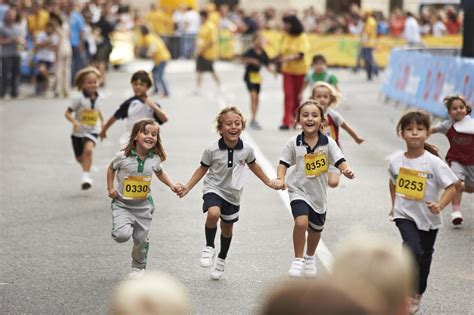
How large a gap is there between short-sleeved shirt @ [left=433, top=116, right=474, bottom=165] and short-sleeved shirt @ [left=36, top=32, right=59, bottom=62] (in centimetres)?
1639

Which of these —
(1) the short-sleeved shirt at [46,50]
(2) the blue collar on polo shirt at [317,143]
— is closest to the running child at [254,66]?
(1) the short-sleeved shirt at [46,50]

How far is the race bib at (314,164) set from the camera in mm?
7953

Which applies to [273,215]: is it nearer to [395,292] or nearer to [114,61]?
[395,292]

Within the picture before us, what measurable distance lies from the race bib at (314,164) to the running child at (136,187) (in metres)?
0.97

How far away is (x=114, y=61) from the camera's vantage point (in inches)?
1419

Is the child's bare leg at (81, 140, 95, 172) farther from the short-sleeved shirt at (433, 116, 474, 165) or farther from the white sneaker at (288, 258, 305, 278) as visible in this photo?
the white sneaker at (288, 258, 305, 278)

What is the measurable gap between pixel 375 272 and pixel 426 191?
4087 mm

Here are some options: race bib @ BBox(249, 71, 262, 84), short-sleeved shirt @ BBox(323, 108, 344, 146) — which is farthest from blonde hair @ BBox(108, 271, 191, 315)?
race bib @ BBox(249, 71, 262, 84)

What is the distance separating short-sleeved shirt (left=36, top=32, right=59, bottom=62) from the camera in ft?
81.0

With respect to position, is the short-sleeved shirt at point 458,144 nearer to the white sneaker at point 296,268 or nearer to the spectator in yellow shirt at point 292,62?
the white sneaker at point 296,268

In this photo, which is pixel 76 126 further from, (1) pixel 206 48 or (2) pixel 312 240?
(1) pixel 206 48

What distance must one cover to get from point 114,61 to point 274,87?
27.9ft

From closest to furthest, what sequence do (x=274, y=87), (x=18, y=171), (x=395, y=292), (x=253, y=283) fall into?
(x=395, y=292), (x=253, y=283), (x=18, y=171), (x=274, y=87)

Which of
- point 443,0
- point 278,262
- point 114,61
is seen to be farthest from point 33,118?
point 114,61
